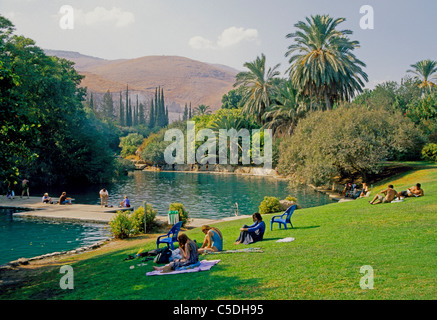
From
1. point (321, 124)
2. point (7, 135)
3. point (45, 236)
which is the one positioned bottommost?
point (45, 236)

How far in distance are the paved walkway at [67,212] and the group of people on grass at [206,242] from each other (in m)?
8.13

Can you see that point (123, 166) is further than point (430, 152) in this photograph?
Yes

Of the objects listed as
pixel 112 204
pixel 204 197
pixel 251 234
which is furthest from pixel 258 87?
pixel 251 234

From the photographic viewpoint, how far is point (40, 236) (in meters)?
20.0

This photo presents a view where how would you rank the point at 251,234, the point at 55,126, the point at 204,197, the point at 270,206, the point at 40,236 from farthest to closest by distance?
the point at 55,126 < the point at 204,197 < the point at 270,206 < the point at 40,236 < the point at 251,234

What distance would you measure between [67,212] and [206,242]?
16.9 meters

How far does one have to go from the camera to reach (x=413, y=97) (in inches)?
2591

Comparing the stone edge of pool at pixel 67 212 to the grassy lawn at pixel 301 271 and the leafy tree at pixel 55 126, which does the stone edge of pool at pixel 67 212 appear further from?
the leafy tree at pixel 55 126

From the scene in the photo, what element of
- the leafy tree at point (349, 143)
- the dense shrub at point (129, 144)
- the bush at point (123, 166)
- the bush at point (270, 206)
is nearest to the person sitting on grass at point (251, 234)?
the bush at point (270, 206)

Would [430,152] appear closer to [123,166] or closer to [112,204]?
[112,204]

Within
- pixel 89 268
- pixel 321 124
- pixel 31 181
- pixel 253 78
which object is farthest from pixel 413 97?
pixel 89 268

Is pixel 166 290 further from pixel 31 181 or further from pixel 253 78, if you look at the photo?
pixel 253 78

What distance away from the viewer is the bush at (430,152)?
4312 cm
